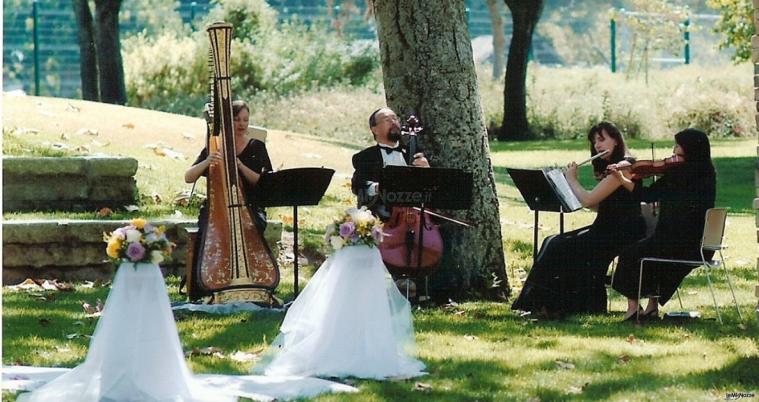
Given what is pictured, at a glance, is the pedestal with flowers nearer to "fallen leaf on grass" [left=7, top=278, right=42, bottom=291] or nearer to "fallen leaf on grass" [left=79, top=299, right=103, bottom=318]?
"fallen leaf on grass" [left=79, top=299, right=103, bottom=318]

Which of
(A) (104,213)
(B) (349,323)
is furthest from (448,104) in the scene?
(A) (104,213)

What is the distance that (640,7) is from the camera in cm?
4266

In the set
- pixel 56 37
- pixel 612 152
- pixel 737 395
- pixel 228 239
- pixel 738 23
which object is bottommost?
pixel 737 395

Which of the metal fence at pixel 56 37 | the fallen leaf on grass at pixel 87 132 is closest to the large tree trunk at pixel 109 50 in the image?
the fallen leaf on grass at pixel 87 132

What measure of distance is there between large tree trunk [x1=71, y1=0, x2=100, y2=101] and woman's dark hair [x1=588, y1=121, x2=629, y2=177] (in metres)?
14.3

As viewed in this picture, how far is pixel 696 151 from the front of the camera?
997 centimetres

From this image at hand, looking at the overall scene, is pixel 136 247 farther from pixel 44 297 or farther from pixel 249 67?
pixel 249 67

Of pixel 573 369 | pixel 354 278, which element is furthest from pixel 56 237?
pixel 573 369

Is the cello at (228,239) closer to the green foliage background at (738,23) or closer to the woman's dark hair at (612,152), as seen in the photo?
the woman's dark hair at (612,152)

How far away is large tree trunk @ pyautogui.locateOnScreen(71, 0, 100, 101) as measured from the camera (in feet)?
77.3

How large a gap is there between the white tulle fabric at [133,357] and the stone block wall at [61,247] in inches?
188

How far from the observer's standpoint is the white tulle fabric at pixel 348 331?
27.1 feet

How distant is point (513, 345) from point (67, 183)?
5.61 meters

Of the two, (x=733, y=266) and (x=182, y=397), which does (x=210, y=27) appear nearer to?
(x=182, y=397)
